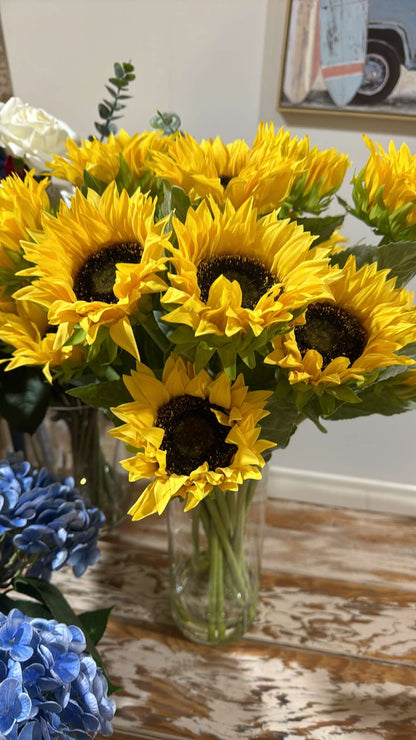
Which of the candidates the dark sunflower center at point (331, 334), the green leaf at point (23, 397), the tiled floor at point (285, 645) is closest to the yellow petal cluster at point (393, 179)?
the dark sunflower center at point (331, 334)

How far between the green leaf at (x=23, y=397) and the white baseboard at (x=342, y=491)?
18.2 inches

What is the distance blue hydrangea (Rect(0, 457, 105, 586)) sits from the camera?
0.65 meters

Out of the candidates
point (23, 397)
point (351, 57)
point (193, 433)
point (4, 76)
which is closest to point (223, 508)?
point (193, 433)

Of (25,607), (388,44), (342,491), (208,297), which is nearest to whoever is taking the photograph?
(208,297)

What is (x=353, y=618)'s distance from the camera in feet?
2.77

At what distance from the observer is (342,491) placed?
1.08 m

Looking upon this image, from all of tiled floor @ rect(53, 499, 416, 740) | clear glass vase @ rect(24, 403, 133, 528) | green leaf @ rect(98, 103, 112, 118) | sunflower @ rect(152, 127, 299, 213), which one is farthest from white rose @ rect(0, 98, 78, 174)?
tiled floor @ rect(53, 499, 416, 740)

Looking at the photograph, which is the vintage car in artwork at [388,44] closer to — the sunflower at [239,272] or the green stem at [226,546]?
the sunflower at [239,272]

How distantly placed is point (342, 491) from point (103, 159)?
0.72m

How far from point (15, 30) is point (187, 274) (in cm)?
70

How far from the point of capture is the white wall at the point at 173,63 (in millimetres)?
861

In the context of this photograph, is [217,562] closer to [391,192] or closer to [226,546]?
[226,546]

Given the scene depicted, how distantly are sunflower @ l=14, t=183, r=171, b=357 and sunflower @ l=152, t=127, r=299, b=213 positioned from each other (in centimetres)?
5

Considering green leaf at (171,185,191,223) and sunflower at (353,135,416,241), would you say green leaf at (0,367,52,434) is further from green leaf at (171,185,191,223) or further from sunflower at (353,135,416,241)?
sunflower at (353,135,416,241)
